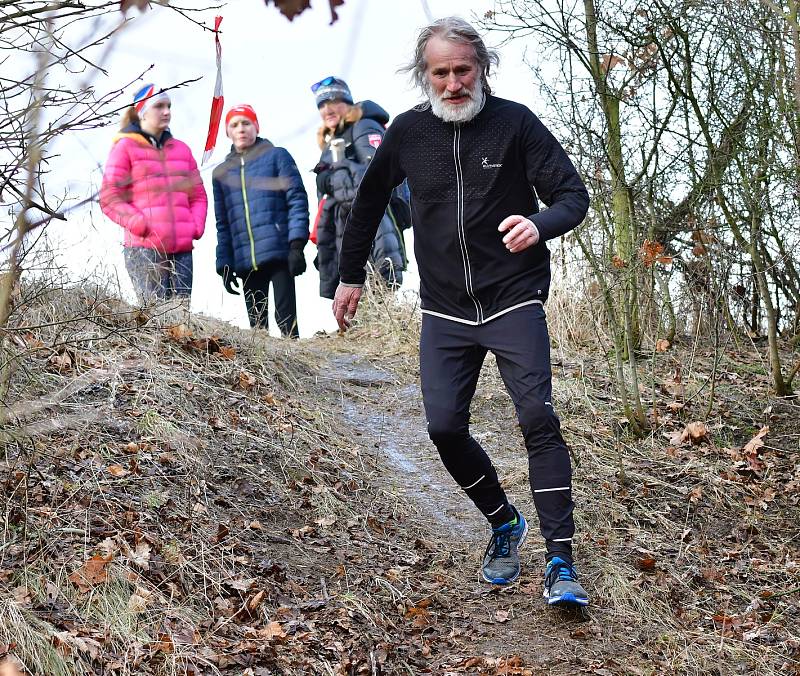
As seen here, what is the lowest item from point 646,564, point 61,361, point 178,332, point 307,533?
point 646,564

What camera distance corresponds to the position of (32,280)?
218 inches

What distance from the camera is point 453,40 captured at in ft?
14.2

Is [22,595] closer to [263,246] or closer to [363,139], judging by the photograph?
[263,246]

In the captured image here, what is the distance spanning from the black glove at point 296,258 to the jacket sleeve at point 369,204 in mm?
3715

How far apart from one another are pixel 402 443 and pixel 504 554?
2.20 meters

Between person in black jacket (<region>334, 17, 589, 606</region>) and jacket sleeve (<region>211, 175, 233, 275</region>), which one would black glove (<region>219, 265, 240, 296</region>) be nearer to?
jacket sleeve (<region>211, 175, 233, 275</region>)

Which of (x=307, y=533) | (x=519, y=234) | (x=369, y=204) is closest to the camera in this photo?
(x=519, y=234)

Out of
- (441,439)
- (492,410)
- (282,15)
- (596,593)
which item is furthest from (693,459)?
(282,15)

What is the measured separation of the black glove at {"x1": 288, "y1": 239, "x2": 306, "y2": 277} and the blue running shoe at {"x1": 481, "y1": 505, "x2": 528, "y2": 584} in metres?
4.27

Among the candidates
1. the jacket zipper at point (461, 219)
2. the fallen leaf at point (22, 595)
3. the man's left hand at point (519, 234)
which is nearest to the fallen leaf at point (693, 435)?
the jacket zipper at point (461, 219)

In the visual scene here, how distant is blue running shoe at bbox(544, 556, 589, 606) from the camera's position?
4.25 meters

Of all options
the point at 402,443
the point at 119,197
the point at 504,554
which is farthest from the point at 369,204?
the point at 119,197

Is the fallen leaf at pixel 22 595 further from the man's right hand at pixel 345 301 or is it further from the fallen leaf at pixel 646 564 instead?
the fallen leaf at pixel 646 564

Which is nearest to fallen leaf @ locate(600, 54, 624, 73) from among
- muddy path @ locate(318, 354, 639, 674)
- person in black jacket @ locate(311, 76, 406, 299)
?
person in black jacket @ locate(311, 76, 406, 299)
